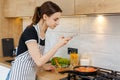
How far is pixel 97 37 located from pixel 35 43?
26.9 inches

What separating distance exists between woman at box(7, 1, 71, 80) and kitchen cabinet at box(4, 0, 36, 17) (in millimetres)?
512

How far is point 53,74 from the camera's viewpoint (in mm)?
1719

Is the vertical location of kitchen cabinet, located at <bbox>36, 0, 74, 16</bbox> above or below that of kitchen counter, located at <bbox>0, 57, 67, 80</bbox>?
above

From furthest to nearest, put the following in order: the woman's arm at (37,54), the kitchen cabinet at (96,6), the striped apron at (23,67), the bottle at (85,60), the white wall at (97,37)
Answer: the bottle at (85,60)
the white wall at (97,37)
the striped apron at (23,67)
the woman's arm at (37,54)
the kitchen cabinet at (96,6)

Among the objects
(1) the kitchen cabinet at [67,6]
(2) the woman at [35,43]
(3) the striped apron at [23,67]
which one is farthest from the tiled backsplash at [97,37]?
(3) the striped apron at [23,67]

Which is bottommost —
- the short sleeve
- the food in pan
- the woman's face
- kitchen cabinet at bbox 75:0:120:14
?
the food in pan

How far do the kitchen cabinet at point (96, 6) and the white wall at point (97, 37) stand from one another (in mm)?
366

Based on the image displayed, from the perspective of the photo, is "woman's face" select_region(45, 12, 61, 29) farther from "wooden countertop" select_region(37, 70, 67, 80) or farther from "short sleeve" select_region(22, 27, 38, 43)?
"wooden countertop" select_region(37, 70, 67, 80)

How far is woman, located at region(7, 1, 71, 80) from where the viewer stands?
1468 millimetres

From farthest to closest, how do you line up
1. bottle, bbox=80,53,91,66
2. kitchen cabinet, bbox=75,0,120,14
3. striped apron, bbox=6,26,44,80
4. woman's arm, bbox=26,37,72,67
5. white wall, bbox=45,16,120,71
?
bottle, bbox=80,53,91,66 < white wall, bbox=45,16,120,71 < striped apron, bbox=6,26,44,80 < woman's arm, bbox=26,37,72,67 < kitchen cabinet, bbox=75,0,120,14

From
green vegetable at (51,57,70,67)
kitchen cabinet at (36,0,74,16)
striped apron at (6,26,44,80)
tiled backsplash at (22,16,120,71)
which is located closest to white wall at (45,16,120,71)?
tiled backsplash at (22,16,120,71)

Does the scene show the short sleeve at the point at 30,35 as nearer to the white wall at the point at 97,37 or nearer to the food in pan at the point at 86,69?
the food in pan at the point at 86,69

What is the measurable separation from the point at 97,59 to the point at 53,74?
473 millimetres

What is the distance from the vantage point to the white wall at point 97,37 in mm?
1762
